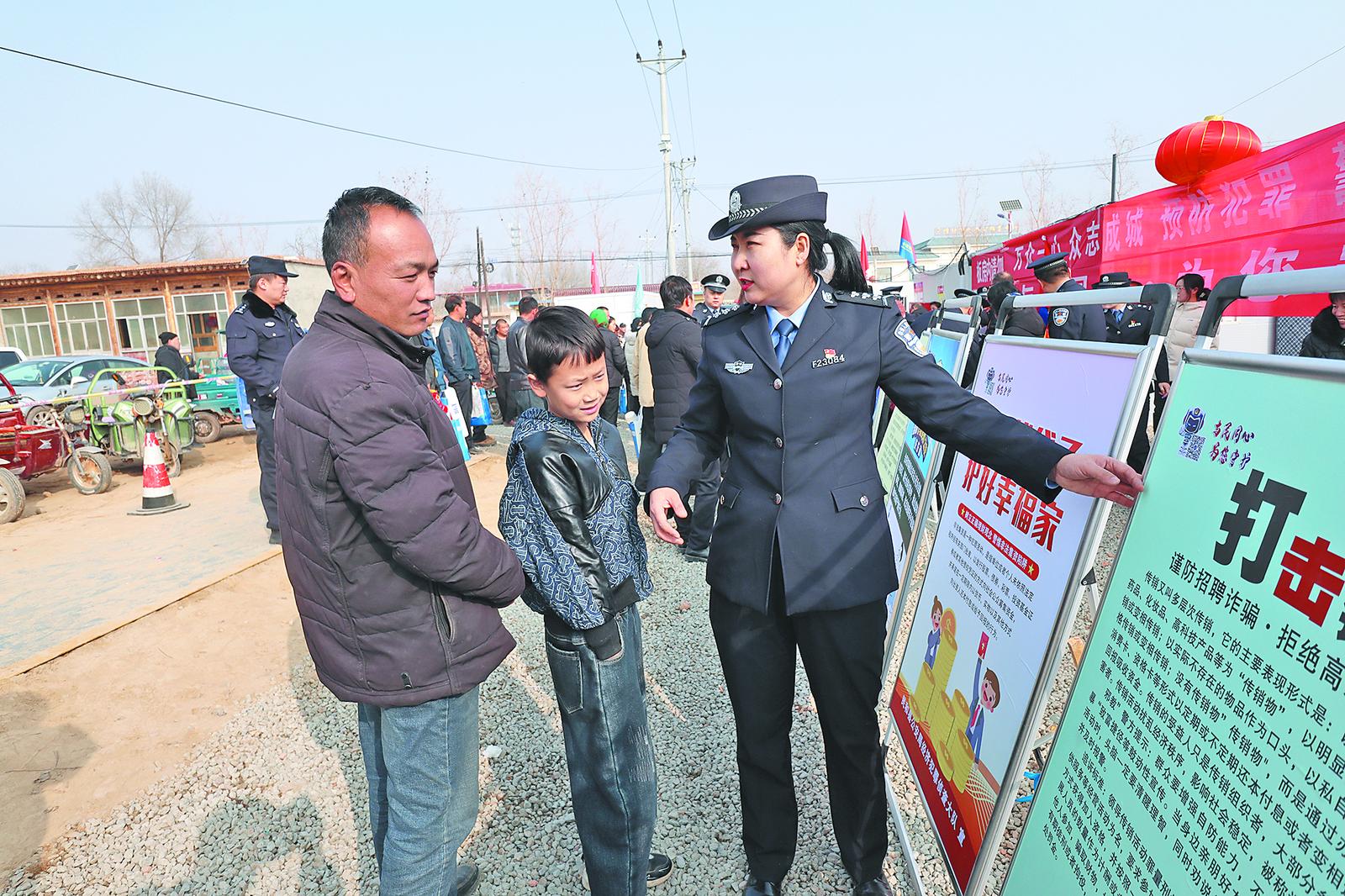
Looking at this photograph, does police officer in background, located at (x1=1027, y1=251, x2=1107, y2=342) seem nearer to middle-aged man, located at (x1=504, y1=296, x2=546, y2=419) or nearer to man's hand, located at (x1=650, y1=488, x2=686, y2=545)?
man's hand, located at (x1=650, y1=488, x2=686, y2=545)

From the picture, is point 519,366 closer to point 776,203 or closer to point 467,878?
point 467,878

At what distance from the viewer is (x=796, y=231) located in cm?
211

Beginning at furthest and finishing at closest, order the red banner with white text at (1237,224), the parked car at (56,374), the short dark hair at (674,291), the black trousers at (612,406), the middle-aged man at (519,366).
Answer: the parked car at (56,374)
the middle-aged man at (519,366)
the black trousers at (612,406)
the short dark hair at (674,291)
the red banner with white text at (1237,224)

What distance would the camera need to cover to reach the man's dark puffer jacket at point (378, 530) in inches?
61.6

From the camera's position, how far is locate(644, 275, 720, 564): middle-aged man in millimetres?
5785

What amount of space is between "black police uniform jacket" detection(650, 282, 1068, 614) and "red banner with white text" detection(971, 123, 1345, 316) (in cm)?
219

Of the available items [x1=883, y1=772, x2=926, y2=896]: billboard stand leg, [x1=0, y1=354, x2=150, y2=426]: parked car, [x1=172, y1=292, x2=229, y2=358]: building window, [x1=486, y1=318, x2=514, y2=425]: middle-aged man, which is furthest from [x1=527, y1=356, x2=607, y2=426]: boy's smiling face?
[x1=172, y1=292, x2=229, y2=358]: building window

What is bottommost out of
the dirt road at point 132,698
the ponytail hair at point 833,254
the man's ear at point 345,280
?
the dirt road at point 132,698

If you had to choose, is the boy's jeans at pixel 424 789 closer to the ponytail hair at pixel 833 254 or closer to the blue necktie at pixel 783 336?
the blue necktie at pixel 783 336

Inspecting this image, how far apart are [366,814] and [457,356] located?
749cm

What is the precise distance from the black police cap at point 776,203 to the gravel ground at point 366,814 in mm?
1976

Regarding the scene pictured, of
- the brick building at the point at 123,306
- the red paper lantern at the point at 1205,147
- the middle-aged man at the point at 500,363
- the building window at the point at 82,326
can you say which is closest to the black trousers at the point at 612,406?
the middle-aged man at the point at 500,363

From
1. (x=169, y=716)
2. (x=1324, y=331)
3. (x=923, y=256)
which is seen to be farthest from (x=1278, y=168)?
(x=923, y=256)

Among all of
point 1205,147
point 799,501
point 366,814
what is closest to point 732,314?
point 799,501
